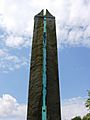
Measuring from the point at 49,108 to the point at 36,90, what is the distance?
67 cm

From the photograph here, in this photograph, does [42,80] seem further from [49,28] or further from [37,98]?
[49,28]

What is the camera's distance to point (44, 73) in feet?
31.6

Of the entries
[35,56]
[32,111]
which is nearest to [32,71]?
[35,56]

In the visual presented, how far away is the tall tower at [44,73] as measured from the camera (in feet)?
30.5

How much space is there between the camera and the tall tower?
30.5 feet

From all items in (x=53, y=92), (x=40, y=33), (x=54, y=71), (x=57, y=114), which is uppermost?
(x=40, y=33)

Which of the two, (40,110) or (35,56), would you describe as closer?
(40,110)

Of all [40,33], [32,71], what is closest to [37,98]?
[32,71]

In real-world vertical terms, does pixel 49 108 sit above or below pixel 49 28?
below

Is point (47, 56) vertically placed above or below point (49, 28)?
below

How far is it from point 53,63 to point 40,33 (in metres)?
1.10

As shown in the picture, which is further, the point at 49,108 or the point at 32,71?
the point at 32,71

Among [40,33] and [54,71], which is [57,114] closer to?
[54,71]

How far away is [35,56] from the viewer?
392 inches
